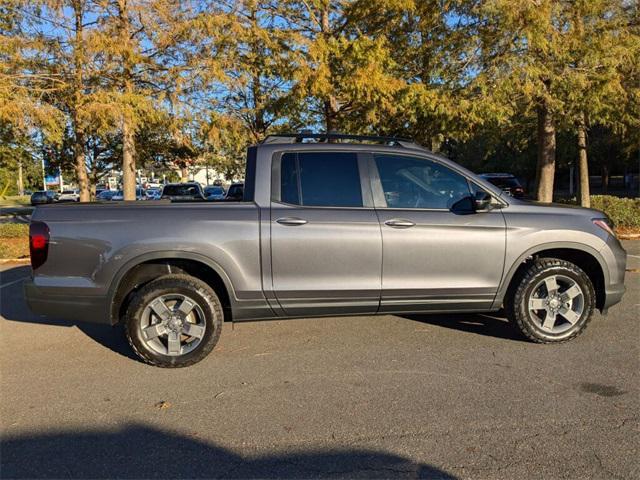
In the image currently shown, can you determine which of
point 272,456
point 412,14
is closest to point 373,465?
point 272,456

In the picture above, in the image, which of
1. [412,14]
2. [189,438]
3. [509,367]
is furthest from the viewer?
[412,14]

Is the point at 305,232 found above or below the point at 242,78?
below

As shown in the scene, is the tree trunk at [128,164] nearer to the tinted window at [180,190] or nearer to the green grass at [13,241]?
the green grass at [13,241]

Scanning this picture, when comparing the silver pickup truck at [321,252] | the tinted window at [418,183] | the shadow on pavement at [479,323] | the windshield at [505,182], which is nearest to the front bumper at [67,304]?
the silver pickup truck at [321,252]

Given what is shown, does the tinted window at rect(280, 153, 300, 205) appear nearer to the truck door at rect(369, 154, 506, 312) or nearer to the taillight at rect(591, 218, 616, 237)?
the truck door at rect(369, 154, 506, 312)

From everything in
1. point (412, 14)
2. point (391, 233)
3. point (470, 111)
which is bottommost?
point (391, 233)

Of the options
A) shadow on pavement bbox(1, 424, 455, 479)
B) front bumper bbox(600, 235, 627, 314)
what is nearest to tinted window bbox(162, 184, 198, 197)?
front bumper bbox(600, 235, 627, 314)

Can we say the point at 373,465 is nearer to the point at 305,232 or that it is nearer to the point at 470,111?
the point at 305,232

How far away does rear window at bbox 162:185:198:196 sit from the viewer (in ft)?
64.3

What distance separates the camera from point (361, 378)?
4.11 metres

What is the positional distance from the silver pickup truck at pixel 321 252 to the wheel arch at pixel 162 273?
0.01m

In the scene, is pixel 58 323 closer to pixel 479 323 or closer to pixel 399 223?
pixel 399 223

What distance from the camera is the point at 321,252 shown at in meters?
4.40

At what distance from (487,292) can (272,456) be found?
8.52ft
